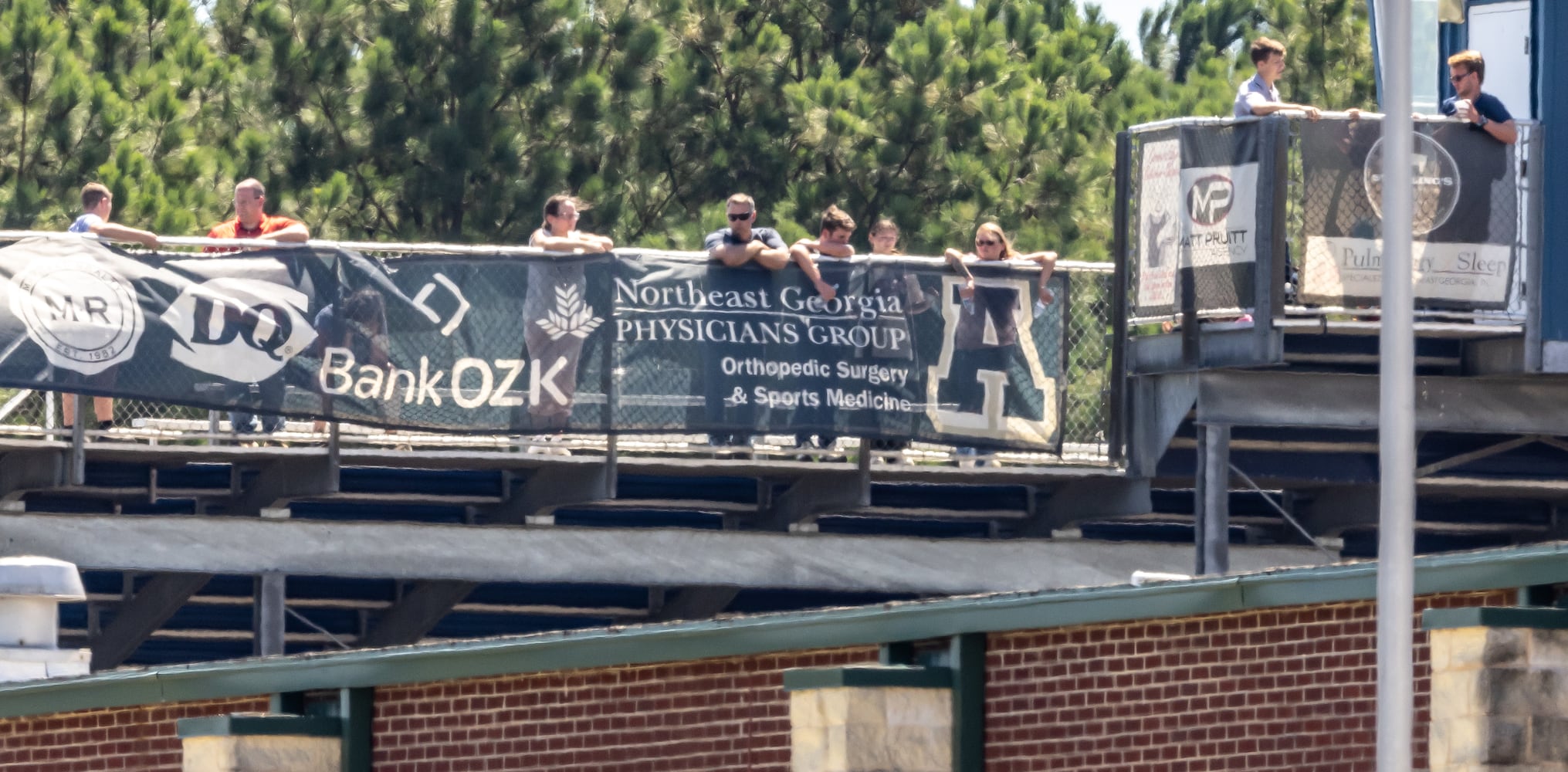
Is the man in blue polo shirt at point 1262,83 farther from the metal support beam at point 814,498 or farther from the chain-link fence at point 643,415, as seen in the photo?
the metal support beam at point 814,498

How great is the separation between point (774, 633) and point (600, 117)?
19.6m

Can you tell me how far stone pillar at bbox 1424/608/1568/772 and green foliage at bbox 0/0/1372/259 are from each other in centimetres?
1990

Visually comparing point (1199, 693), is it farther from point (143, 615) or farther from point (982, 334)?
point (143, 615)

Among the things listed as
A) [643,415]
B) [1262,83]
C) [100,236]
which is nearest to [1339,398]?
[1262,83]

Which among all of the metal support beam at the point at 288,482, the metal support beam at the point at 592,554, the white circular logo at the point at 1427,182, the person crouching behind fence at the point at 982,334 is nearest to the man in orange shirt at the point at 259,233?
the metal support beam at the point at 288,482

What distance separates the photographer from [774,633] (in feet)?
40.9

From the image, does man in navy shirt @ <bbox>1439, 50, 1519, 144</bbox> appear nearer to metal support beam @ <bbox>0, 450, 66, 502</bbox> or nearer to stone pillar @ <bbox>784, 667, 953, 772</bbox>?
stone pillar @ <bbox>784, 667, 953, 772</bbox>


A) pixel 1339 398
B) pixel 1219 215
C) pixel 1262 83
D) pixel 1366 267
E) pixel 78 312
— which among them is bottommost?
pixel 1339 398

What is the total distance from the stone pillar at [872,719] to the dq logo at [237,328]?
23.3 feet

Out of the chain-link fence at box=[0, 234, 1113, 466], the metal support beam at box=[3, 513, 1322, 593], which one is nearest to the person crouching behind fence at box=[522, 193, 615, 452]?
the chain-link fence at box=[0, 234, 1113, 466]

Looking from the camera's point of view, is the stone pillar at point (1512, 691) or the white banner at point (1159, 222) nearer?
the stone pillar at point (1512, 691)

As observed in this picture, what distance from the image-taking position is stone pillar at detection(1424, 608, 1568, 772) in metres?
10.2

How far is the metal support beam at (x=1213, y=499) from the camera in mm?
18938

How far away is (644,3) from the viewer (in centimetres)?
3219
